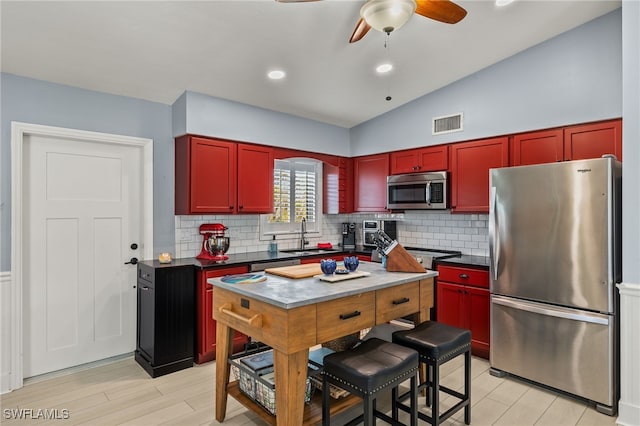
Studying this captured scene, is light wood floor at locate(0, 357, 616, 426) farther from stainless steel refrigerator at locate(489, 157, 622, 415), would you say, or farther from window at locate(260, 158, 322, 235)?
window at locate(260, 158, 322, 235)

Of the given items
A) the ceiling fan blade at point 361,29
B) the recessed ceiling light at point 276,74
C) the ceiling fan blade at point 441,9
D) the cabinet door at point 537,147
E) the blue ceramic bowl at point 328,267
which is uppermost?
the recessed ceiling light at point 276,74

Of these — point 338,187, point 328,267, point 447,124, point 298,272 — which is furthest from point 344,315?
point 338,187

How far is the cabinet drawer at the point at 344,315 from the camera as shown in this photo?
81.7 inches

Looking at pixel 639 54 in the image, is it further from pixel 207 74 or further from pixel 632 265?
pixel 207 74

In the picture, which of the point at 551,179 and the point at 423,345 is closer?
the point at 423,345

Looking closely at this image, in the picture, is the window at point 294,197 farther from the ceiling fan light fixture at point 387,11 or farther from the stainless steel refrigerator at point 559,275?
the ceiling fan light fixture at point 387,11

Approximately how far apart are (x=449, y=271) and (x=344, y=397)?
1.94m

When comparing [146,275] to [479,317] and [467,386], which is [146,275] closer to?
[467,386]

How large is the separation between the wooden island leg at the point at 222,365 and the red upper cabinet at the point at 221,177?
1.66 meters

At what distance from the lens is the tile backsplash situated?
407cm

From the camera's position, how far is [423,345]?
2316mm

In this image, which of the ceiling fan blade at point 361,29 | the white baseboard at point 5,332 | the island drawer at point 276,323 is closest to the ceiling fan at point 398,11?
the ceiling fan blade at point 361,29

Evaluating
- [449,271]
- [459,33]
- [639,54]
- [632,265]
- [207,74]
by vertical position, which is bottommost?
[449,271]

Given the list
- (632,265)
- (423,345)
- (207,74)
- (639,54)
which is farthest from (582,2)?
(207,74)
